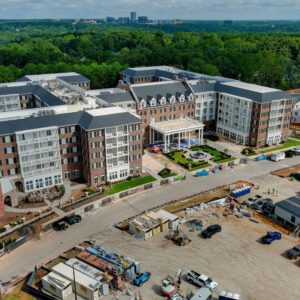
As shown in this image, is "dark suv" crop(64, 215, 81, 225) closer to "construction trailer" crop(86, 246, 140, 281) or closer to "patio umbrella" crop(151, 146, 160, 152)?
"construction trailer" crop(86, 246, 140, 281)

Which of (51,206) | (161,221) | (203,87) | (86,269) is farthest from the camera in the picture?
(203,87)

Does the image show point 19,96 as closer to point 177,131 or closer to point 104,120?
point 104,120

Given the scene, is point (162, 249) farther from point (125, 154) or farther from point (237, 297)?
point (125, 154)

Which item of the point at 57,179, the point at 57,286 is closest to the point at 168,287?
the point at 57,286

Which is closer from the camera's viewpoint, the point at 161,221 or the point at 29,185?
the point at 161,221

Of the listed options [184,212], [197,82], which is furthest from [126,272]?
[197,82]

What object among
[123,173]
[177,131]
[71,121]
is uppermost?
[71,121]

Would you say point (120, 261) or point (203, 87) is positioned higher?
point (203, 87)
